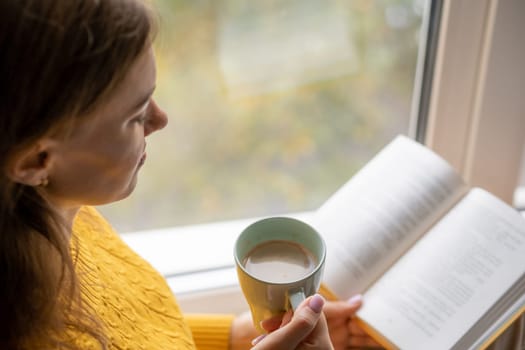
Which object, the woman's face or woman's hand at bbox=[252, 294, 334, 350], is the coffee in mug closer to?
woman's hand at bbox=[252, 294, 334, 350]

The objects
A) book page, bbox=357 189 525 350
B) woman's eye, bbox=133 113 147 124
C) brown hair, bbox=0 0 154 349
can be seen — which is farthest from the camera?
book page, bbox=357 189 525 350

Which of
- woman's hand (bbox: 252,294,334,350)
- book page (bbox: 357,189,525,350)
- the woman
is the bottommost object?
book page (bbox: 357,189,525,350)

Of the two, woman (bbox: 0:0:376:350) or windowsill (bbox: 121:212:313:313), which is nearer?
woman (bbox: 0:0:376:350)

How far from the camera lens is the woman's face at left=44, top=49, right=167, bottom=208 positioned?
0.47m

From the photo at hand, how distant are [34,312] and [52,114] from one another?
0.18 meters

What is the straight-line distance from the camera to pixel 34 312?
0.50 m

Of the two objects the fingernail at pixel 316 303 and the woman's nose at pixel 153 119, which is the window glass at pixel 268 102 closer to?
the woman's nose at pixel 153 119

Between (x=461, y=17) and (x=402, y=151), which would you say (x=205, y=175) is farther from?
(x=461, y=17)

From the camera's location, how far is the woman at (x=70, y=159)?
0.42m

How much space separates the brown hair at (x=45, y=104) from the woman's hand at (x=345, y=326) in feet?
1.04

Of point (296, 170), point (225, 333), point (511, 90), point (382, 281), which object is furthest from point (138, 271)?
point (511, 90)

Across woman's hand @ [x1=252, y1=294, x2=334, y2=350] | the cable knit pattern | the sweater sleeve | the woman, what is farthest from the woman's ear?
the sweater sleeve

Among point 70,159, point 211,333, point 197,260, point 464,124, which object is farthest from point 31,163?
point 464,124

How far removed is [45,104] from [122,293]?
29 centimetres
